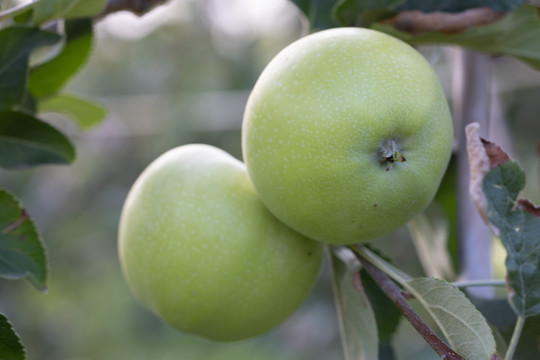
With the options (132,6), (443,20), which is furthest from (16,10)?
(443,20)

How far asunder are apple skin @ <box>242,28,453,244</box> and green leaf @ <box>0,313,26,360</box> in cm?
33

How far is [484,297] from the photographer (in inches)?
34.3

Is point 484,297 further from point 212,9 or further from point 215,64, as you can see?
point 212,9

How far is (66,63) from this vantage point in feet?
3.01

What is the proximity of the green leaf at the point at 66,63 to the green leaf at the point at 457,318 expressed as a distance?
0.66m

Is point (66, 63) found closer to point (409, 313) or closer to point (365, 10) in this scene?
point (365, 10)

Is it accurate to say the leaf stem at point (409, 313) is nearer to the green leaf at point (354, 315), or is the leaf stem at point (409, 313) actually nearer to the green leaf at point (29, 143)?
the green leaf at point (354, 315)

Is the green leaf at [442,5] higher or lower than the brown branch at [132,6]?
higher

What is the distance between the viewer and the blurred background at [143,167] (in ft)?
8.53

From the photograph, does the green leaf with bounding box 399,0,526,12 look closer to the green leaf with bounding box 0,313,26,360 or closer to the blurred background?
the green leaf with bounding box 0,313,26,360

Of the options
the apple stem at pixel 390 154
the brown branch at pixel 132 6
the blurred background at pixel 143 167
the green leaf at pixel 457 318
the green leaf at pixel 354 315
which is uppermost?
the brown branch at pixel 132 6

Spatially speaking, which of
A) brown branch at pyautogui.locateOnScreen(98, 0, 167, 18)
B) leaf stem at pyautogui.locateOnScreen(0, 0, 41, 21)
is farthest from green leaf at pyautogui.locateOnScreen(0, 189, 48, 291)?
brown branch at pyautogui.locateOnScreen(98, 0, 167, 18)

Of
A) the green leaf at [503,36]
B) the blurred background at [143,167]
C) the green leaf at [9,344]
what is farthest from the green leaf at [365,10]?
the blurred background at [143,167]

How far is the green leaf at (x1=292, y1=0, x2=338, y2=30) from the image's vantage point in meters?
0.89
